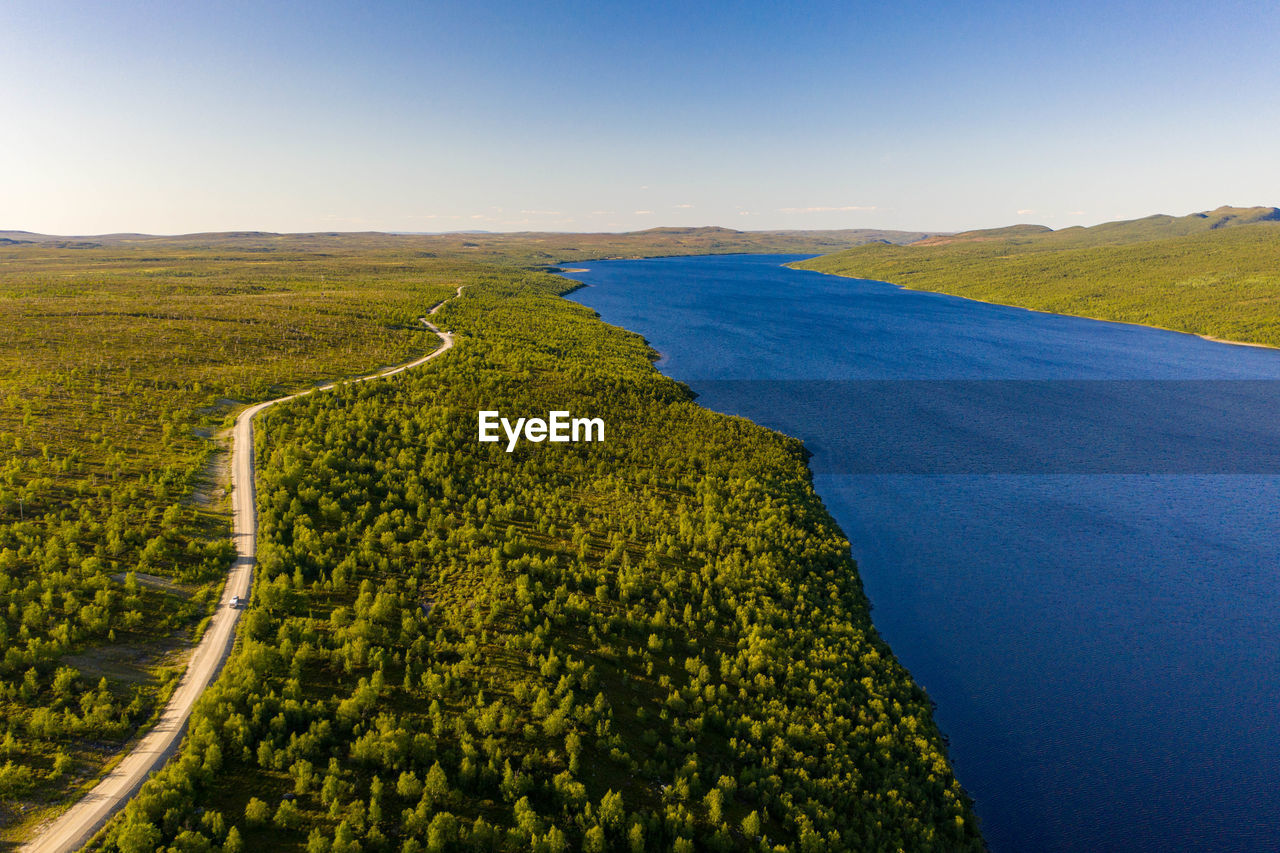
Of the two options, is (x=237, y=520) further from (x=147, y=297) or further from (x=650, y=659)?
(x=147, y=297)

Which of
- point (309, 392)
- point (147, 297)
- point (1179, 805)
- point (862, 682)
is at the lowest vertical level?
point (1179, 805)

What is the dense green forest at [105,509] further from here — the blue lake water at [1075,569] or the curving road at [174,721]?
the blue lake water at [1075,569]

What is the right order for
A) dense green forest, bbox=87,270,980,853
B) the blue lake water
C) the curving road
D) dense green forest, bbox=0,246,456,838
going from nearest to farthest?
the curving road < dense green forest, bbox=87,270,980,853 < dense green forest, bbox=0,246,456,838 < the blue lake water

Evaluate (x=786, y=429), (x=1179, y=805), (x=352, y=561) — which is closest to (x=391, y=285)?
(x=786, y=429)

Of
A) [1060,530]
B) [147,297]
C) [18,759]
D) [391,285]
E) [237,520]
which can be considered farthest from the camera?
[391,285]

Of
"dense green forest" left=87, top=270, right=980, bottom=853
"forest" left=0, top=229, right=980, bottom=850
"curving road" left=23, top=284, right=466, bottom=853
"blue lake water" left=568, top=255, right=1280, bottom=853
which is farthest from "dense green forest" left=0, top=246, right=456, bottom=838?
"blue lake water" left=568, top=255, right=1280, bottom=853

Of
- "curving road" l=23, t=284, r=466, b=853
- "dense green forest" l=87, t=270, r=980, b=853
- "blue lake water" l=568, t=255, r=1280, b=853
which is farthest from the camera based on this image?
"blue lake water" l=568, t=255, r=1280, b=853

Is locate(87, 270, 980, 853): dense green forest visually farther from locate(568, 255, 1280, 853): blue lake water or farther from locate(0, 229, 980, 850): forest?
locate(568, 255, 1280, 853): blue lake water
